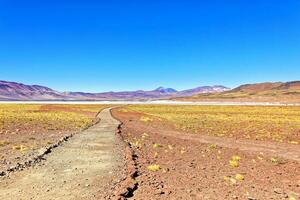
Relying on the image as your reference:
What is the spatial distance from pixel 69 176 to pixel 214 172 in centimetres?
638

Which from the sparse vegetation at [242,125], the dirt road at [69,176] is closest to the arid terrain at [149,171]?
the dirt road at [69,176]

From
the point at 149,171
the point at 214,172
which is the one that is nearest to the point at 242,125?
the point at 214,172

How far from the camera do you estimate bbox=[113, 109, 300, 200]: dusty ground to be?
41.2ft

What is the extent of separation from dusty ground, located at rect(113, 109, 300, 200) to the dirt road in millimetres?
994

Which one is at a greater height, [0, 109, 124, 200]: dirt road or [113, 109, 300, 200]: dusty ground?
[0, 109, 124, 200]: dirt road

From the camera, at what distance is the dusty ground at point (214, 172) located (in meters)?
12.6

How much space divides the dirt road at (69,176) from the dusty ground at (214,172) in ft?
3.26

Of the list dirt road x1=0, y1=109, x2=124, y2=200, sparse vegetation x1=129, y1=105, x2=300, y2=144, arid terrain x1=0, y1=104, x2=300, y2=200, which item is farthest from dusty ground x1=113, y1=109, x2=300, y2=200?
sparse vegetation x1=129, y1=105, x2=300, y2=144

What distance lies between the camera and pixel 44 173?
1484 cm

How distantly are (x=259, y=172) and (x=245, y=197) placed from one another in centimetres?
468

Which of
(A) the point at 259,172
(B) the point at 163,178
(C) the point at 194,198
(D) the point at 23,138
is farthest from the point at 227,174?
(D) the point at 23,138

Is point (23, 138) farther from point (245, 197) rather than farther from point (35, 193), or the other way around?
point (245, 197)

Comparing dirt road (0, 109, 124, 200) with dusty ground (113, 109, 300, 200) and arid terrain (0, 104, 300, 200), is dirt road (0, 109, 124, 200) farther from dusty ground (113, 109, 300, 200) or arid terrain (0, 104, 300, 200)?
dusty ground (113, 109, 300, 200)

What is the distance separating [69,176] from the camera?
46.7 ft
